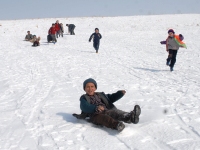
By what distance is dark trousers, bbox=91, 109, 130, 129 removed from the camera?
4102 millimetres

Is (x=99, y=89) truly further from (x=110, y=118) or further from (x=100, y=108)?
(x=110, y=118)

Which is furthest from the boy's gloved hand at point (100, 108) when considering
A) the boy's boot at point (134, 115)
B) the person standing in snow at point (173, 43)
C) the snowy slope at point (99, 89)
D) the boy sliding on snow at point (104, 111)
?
the person standing in snow at point (173, 43)

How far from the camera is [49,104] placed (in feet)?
20.3

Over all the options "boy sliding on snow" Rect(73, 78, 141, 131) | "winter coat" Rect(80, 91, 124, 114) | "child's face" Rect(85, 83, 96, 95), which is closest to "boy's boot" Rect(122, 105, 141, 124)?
"boy sliding on snow" Rect(73, 78, 141, 131)

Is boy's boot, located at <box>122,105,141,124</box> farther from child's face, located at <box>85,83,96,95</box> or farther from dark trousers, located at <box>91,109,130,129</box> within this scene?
child's face, located at <box>85,83,96,95</box>

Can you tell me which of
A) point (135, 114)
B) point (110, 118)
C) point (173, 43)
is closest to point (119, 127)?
point (110, 118)

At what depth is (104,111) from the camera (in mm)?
4520

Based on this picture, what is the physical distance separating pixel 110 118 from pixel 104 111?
363 millimetres

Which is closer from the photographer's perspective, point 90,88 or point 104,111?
point 104,111

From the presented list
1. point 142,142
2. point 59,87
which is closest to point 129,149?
point 142,142

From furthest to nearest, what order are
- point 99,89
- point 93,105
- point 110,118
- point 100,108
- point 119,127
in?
point 99,89, point 93,105, point 100,108, point 110,118, point 119,127

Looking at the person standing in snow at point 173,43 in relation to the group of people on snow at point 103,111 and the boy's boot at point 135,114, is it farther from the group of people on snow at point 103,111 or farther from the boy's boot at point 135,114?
the boy's boot at point 135,114

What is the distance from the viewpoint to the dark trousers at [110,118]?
13.5 ft

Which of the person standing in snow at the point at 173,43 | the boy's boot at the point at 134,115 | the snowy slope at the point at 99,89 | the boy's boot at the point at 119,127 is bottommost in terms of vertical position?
the snowy slope at the point at 99,89
